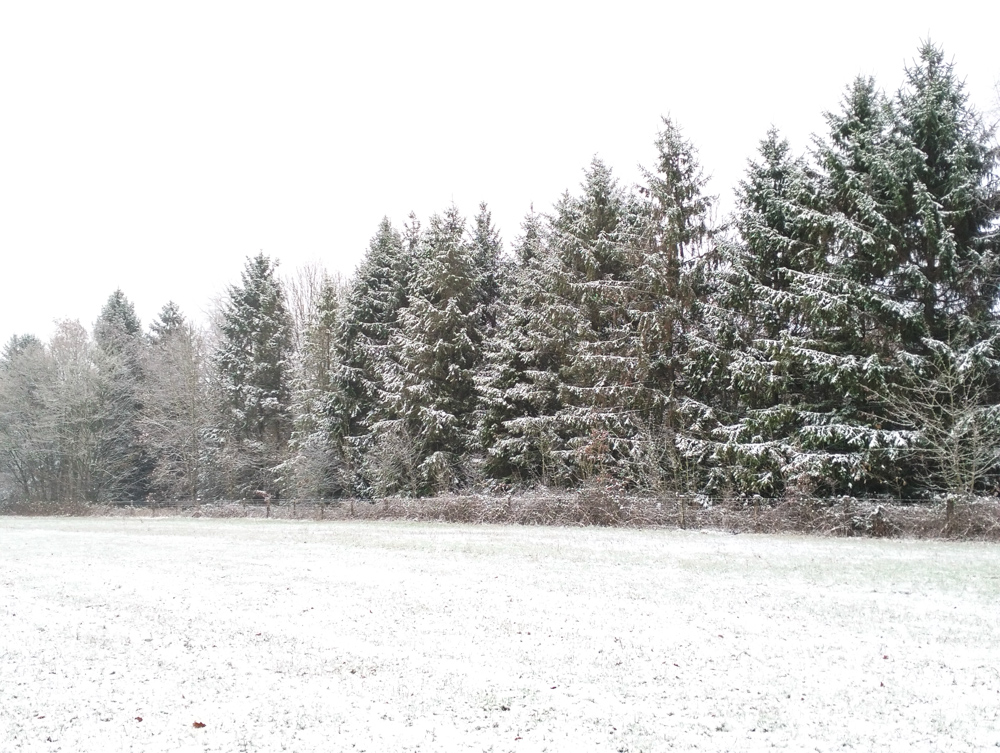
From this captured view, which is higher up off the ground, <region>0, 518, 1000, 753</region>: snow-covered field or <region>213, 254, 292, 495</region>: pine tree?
<region>213, 254, 292, 495</region>: pine tree

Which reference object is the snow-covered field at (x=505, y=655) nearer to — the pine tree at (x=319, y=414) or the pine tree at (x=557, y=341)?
the pine tree at (x=557, y=341)

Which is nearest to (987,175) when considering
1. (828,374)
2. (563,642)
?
(828,374)

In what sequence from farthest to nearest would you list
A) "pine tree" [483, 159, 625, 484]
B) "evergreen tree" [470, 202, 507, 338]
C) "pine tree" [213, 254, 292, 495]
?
"pine tree" [213, 254, 292, 495] < "evergreen tree" [470, 202, 507, 338] < "pine tree" [483, 159, 625, 484]

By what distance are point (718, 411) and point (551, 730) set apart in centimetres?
2117

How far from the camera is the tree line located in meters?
20.3

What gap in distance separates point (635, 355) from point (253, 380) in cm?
2516

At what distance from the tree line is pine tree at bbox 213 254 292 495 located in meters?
0.18

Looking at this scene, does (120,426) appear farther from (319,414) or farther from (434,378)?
(434,378)

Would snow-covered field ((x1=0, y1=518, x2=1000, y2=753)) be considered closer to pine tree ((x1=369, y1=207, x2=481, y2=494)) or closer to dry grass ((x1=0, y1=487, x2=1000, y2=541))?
dry grass ((x1=0, y1=487, x2=1000, y2=541))

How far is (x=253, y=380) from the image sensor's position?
4141cm

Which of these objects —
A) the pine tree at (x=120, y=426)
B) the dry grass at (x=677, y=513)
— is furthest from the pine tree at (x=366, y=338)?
the pine tree at (x=120, y=426)

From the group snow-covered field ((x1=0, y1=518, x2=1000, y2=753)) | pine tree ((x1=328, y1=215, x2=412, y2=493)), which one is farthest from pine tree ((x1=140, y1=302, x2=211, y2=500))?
snow-covered field ((x1=0, y1=518, x2=1000, y2=753))

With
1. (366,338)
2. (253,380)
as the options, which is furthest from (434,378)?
(253,380)

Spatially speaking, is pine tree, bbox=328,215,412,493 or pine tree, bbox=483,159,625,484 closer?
pine tree, bbox=483,159,625,484
